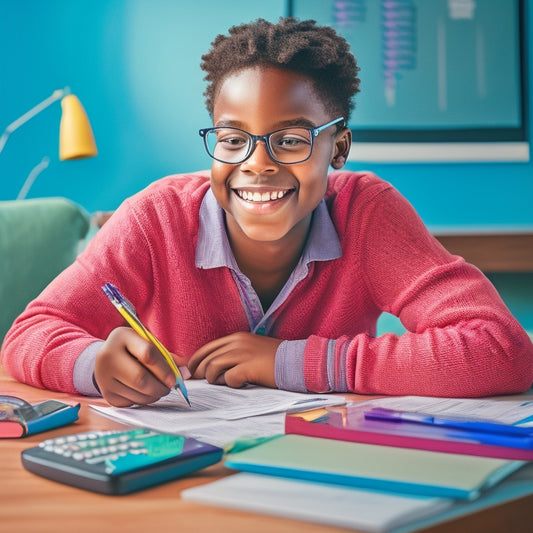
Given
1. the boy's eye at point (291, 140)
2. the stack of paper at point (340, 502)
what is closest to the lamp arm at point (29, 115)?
the boy's eye at point (291, 140)

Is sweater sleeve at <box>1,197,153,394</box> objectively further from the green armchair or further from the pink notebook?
the green armchair

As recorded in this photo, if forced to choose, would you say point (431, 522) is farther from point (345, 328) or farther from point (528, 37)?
point (528, 37)


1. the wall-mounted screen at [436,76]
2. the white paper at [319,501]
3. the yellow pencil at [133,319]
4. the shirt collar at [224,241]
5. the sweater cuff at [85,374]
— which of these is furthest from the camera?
Result: the wall-mounted screen at [436,76]

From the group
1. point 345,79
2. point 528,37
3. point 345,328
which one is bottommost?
point 345,328

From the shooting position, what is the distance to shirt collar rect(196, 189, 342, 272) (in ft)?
4.39

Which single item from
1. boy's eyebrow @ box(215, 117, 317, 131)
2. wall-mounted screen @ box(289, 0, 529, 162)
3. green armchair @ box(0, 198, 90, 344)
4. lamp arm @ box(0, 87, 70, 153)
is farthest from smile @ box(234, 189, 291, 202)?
lamp arm @ box(0, 87, 70, 153)

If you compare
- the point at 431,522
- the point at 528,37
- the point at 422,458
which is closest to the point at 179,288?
the point at 422,458

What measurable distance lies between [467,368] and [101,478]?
599 millimetres

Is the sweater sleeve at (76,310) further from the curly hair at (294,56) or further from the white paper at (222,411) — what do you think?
the curly hair at (294,56)

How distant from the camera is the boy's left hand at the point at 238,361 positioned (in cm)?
109

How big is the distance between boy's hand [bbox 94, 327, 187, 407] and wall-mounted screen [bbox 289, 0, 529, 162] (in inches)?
86.7

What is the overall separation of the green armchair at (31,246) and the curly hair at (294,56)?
0.74 metres

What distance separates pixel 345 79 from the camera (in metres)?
1.34

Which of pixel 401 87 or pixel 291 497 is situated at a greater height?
pixel 401 87
